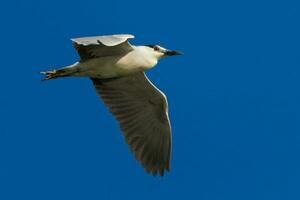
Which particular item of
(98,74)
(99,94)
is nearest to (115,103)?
(99,94)

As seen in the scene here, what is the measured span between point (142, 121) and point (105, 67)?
1.88 metres

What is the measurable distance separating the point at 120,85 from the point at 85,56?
4.70 ft

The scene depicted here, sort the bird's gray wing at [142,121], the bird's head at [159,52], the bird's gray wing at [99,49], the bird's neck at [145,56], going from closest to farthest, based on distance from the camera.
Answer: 1. the bird's gray wing at [99,49]
2. the bird's neck at [145,56]
3. the bird's head at [159,52]
4. the bird's gray wing at [142,121]

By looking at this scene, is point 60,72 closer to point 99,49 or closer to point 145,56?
point 99,49

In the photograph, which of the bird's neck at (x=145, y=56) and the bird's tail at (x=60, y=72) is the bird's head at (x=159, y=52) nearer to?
the bird's neck at (x=145, y=56)

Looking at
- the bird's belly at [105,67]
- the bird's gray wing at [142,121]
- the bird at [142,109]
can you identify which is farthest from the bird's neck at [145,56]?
the bird's gray wing at [142,121]

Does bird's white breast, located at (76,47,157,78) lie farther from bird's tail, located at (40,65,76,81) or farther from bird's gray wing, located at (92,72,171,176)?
bird's gray wing, located at (92,72,171,176)

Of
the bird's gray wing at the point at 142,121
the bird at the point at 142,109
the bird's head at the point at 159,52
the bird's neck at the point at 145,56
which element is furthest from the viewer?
the bird's gray wing at the point at 142,121

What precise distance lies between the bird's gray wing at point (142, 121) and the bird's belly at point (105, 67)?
105cm

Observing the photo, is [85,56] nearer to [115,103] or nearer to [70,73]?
[70,73]

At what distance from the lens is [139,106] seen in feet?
48.3

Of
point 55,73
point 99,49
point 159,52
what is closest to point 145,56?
point 159,52

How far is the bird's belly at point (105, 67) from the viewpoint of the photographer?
43.2 ft

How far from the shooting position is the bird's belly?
1317 centimetres
